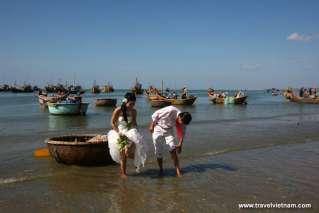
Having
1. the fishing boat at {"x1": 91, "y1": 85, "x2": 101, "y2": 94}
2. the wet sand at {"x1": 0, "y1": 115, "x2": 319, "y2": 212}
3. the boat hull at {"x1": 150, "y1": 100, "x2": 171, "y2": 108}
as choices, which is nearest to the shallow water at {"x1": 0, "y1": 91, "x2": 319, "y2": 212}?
the wet sand at {"x1": 0, "y1": 115, "x2": 319, "y2": 212}

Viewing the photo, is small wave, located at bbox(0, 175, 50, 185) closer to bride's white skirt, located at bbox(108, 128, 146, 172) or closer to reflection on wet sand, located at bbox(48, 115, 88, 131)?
bride's white skirt, located at bbox(108, 128, 146, 172)

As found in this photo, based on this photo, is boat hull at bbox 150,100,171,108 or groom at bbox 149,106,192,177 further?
boat hull at bbox 150,100,171,108

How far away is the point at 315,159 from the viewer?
896 centimetres

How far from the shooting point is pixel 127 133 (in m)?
6.89

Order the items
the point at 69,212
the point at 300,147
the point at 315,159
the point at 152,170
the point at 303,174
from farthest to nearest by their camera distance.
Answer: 1. the point at 300,147
2. the point at 315,159
3. the point at 152,170
4. the point at 303,174
5. the point at 69,212

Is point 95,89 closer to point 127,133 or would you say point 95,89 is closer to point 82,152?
point 82,152

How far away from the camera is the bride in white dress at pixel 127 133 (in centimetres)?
688

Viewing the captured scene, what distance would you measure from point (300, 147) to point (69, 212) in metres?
8.02

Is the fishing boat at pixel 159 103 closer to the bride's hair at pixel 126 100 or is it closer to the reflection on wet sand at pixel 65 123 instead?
the reflection on wet sand at pixel 65 123

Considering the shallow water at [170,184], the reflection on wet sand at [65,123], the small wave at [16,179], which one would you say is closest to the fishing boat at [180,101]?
the reflection on wet sand at [65,123]

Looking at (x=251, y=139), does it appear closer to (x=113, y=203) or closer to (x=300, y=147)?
(x=300, y=147)

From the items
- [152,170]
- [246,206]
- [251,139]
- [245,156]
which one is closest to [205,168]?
[152,170]

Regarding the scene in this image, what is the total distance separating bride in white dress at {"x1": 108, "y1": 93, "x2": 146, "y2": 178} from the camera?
6.88 metres

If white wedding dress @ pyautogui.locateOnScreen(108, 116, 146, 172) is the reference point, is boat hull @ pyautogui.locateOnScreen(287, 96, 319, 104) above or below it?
below
